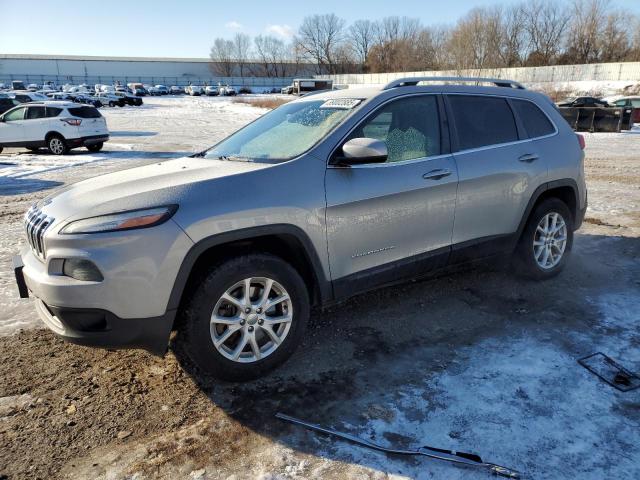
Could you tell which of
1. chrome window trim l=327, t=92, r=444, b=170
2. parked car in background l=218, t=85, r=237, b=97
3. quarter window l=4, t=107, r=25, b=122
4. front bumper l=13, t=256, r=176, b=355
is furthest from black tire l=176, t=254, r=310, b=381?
parked car in background l=218, t=85, r=237, b=97

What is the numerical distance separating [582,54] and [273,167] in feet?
263

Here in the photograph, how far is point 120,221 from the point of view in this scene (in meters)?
2.58

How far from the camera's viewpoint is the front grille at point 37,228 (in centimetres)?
279

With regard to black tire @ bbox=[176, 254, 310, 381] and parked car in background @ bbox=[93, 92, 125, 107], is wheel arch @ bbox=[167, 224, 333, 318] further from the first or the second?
parked car in background @ bbox=[93, 92, 125, 107]

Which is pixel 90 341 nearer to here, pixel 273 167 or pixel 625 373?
pixel 273 167

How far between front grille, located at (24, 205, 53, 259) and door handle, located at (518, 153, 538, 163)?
12.2 feet

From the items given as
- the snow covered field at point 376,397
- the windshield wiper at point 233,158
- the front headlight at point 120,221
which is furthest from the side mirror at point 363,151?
the snow covered field at point 376,397

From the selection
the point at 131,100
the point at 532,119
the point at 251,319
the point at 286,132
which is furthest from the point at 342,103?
the point at 131,100

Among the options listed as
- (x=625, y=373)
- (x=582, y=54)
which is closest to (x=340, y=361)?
(x=625, y=373)

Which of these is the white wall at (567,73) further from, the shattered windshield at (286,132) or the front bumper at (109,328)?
the front bumper at (109,328)

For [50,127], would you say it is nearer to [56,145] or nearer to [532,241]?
[56,145]

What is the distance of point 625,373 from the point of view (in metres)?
3.10

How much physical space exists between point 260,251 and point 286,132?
1.11m

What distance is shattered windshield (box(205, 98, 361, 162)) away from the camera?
3.38 metres
